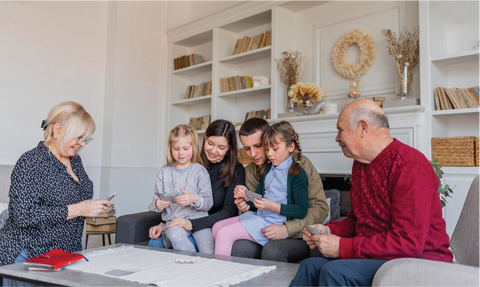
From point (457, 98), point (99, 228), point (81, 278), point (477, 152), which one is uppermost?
point (457, 98)

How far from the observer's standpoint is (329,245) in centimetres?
158

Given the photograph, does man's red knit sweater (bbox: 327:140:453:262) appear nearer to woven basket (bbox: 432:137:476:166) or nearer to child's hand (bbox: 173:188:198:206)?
child's hand (bbox: 173:188:198:206)

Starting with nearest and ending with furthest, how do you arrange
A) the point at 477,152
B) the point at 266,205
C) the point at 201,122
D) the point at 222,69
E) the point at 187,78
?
the point at 266,205, the point at 477,152, the point at 222,69, the point at 201,122, the point at 187,78

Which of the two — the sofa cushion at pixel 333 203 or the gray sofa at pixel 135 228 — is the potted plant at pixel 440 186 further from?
the gray sofa at pixel 135 228

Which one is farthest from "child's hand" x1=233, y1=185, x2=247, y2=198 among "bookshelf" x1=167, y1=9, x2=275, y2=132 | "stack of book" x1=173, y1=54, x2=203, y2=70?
"stack of book" x1=173, y1=54, x2=203, y2=70

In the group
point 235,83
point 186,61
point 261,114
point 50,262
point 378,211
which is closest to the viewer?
point 378,211

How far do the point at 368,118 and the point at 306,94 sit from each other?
2.82 metres

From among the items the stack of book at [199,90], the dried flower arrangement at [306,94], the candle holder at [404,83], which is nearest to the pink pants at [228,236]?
the candle holder at [404,83]

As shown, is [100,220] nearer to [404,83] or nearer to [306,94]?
[306,94]

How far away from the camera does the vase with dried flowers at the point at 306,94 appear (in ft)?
14.2

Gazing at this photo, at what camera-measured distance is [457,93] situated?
3590 millimetres

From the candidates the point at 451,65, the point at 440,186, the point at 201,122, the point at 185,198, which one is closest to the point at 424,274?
the point at 185,198

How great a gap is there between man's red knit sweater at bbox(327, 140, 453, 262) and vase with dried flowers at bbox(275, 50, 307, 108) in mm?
2958

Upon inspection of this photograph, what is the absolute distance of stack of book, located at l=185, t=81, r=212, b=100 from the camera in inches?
224
